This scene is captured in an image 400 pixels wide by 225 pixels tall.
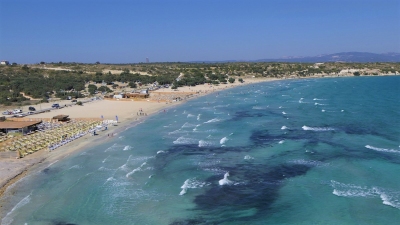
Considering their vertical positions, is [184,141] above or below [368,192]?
above

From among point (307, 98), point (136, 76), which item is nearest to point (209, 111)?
point (307, 98)

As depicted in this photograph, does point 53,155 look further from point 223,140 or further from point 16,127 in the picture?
point 223,140

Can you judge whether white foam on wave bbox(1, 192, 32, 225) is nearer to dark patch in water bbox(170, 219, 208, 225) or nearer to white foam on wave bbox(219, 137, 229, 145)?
dark patch in water bbox(170, 219, 208, 225)

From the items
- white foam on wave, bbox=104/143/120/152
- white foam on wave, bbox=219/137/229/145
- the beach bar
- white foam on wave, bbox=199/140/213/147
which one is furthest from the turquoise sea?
the beach bar

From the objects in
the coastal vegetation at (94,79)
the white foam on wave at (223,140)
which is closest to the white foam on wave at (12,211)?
the white foam on wave at (223,140)

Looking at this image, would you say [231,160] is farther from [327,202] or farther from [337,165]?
[327,202]

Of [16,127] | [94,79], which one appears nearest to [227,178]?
[16,127]

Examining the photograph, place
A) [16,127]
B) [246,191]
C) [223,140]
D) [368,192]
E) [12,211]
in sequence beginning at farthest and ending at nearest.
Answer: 1. [16,127]
2. [223,140]
3. [246,191]
4. [368,192]
5. [12,211]
